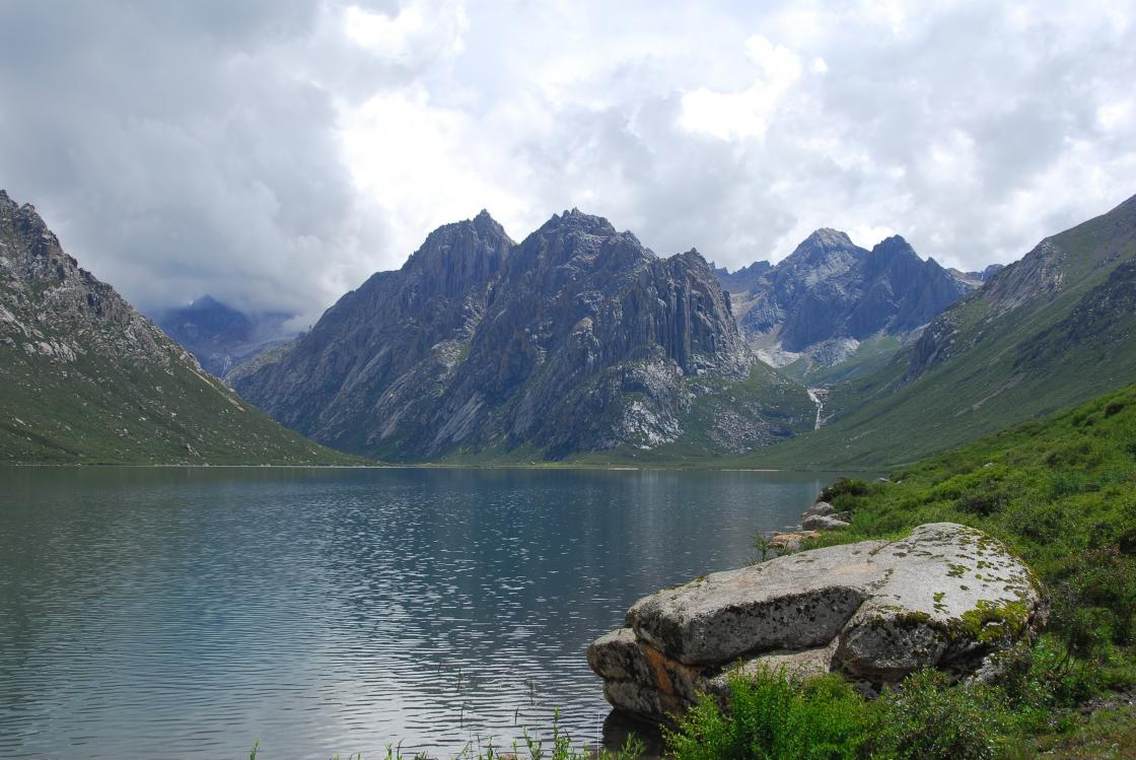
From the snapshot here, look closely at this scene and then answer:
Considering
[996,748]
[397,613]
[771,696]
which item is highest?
[771,696]

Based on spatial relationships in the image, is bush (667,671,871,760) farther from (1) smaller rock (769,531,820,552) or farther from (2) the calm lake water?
(1) smaller rock (769,531,820,552)

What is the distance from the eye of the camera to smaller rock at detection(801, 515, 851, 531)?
71.6 m

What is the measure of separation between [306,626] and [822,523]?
165ft

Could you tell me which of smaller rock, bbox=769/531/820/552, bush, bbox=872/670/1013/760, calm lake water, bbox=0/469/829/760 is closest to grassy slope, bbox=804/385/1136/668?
smaller rock, bbox=769/531/820/552

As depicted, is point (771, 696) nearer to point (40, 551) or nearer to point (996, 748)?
point (996, 748)

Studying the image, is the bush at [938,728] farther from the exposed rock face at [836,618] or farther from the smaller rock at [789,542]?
the smaller rock at [789,542]

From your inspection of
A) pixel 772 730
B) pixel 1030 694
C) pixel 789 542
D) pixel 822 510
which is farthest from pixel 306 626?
pixel 822 510

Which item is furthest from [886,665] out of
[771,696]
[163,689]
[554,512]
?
[554,512]

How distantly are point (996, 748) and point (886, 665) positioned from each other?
5.37m

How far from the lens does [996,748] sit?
1659cm

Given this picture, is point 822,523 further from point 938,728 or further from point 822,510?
point 938,728

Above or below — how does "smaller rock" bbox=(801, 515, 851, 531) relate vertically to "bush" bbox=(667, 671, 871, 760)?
below

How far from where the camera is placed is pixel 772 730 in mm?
15883

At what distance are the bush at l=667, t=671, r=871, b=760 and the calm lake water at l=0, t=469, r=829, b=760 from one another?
60.7ft
